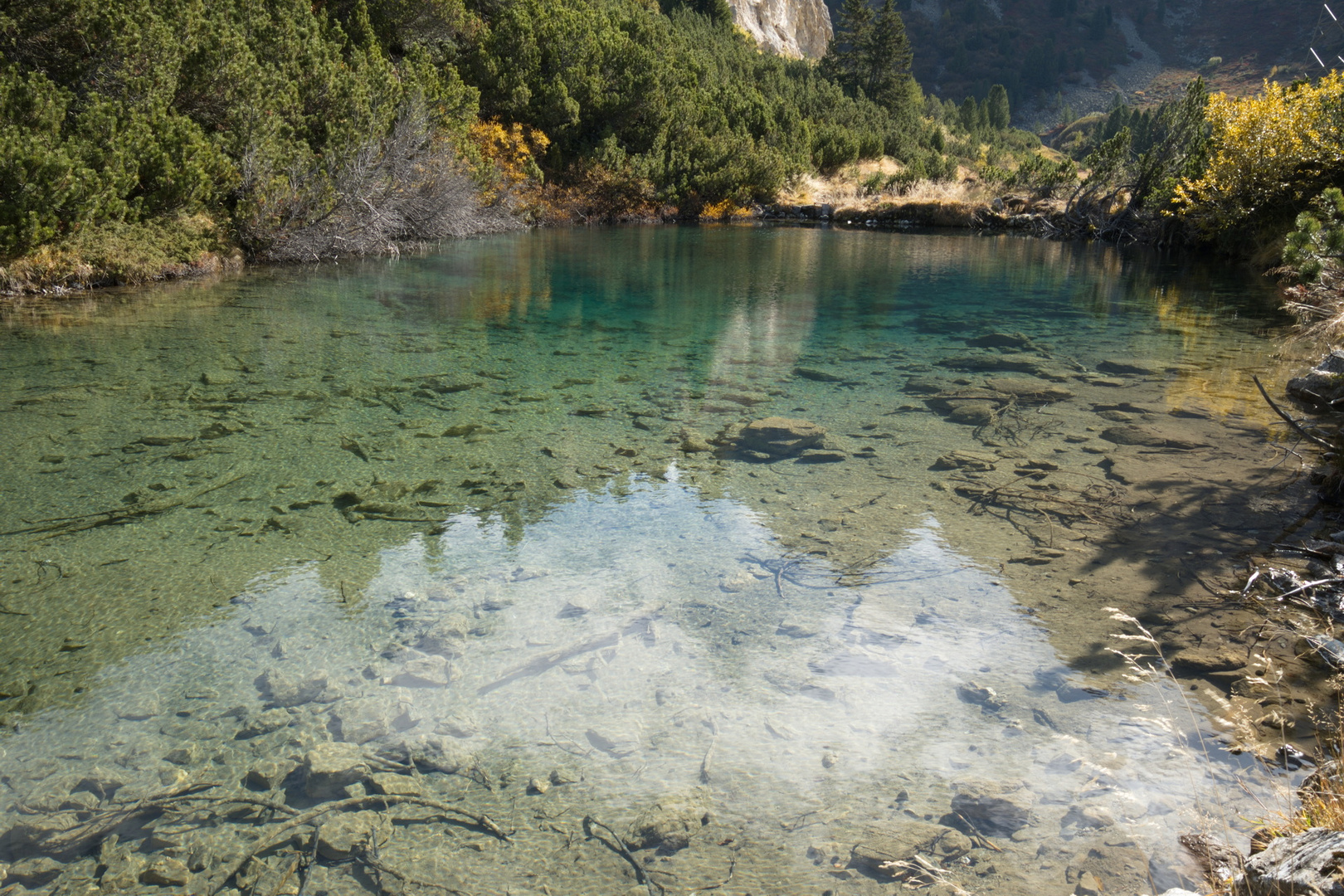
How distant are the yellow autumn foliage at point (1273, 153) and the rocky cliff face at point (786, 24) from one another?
5953 centimetres

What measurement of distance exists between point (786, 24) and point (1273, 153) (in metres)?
74.8

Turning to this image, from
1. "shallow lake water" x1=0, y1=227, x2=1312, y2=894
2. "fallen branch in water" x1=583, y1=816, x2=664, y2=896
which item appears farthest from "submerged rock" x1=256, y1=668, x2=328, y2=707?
"fallen branch in water" x1=583, y1=816, x2=664, y2=896

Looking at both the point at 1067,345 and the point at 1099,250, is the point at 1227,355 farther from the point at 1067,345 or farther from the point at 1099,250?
the point at 1099,250

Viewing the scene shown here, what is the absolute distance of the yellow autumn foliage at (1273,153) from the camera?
66.0 ft

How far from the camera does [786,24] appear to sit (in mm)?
85625

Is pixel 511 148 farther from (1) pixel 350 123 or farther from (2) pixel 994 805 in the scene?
(2) pixel 994 805

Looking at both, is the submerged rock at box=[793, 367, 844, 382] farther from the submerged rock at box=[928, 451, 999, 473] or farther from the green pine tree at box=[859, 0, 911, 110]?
the green pine tree at box=[859, 0, 911, 110]

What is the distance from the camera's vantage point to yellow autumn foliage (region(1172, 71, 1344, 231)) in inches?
792

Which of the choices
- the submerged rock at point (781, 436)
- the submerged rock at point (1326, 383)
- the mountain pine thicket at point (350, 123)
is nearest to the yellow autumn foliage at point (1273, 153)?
the submerged rock at point (1326, 383)

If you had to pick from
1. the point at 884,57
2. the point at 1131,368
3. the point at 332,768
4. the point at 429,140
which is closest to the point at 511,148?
the point at 429,140

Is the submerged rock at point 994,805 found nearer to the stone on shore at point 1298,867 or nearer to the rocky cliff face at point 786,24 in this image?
the stone on shore at point 1298,867

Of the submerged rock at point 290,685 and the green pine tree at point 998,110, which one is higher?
the green pine tree at point 998,110

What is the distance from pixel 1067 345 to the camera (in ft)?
40.1

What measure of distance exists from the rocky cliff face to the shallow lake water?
77199 millimetres
